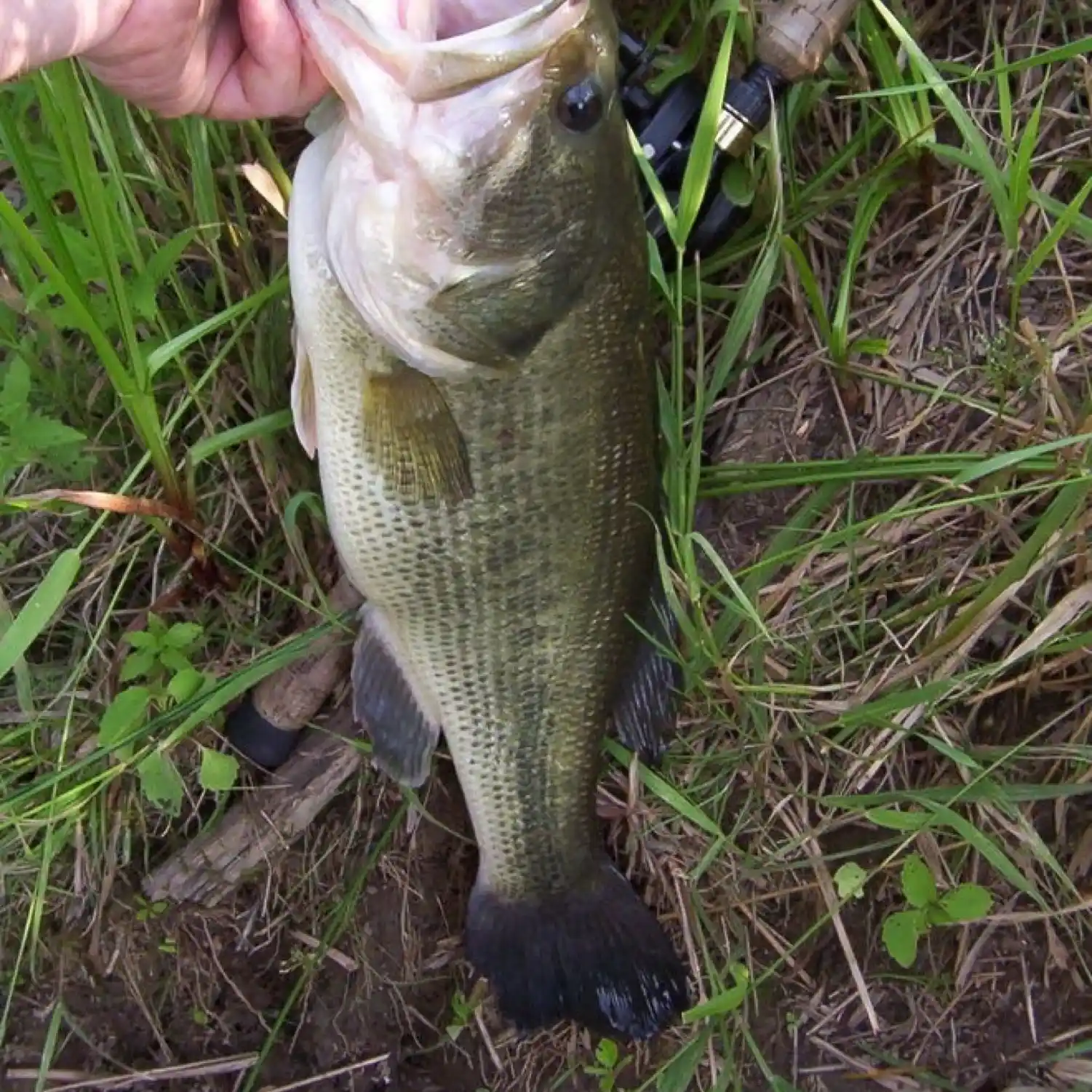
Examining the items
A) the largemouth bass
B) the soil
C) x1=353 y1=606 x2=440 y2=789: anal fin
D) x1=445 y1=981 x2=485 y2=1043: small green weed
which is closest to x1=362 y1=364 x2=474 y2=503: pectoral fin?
the largemouth bass

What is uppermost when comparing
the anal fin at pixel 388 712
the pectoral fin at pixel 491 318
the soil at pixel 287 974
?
the pectoral fin at pixel 491 318

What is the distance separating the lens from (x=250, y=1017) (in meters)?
2.25

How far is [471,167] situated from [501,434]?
41cm

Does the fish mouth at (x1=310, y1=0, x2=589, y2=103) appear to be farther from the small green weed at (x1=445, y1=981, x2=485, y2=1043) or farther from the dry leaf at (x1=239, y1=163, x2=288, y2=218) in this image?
the small green weed at (x1=445, y1=981, x2=485, y2=1043)

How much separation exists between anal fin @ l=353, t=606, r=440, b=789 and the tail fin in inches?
12.3

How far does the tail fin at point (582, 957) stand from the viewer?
200cm

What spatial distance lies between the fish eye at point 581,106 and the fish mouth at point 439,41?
3.0 inches

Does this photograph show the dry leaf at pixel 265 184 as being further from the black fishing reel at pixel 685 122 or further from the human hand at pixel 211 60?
the black fishing reel at pixel 685 122

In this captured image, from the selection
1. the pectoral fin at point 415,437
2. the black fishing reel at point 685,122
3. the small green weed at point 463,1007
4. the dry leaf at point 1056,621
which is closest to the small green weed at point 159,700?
→ the pectoral fin at point 415,437

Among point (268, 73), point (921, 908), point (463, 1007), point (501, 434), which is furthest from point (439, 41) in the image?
point (463, 1007)

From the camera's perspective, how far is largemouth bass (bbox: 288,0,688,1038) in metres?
1.40

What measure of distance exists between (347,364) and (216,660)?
0.82 m

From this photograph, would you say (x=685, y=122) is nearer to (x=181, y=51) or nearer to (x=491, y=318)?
(x=491, y=318)

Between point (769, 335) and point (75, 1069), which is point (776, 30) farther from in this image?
point (75, 1069)
